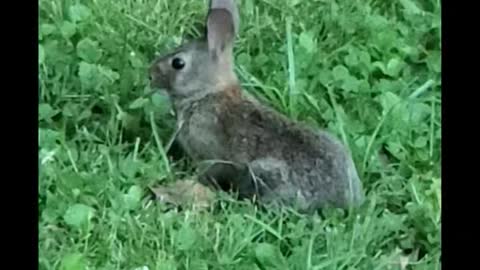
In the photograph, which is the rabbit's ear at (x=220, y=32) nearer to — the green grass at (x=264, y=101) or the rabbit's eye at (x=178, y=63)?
the rabbit's eye at (x=178, y=63)

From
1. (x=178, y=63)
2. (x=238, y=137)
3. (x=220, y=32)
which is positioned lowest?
(x=238, y=137)

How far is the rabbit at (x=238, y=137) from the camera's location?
17.6ft

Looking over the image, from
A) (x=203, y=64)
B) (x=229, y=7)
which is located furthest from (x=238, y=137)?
(x=229, y=7)

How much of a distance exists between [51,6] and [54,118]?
76 cm

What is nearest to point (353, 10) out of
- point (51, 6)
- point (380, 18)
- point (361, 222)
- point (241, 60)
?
point (380, 18)

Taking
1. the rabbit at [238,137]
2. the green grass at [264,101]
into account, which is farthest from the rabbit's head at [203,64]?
the green grass at [264,101]

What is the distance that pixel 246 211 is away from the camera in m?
5.27

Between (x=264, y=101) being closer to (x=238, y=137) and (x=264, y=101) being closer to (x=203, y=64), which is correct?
(x=203, y=64)

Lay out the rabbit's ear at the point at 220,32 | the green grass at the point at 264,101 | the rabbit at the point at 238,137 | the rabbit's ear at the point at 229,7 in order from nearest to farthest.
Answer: the green grass at the point at 264,101, the rabbit at the point at 238,137, the rabbit's ear at the point at 220,32, the rabbit's ear at the point at 229,7

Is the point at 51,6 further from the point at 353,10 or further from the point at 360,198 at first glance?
the point at 360,198

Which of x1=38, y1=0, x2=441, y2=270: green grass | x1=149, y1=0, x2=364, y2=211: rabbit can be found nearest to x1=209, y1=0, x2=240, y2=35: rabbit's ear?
x1=149, y1=0, x2=364, y2=211: rabbit

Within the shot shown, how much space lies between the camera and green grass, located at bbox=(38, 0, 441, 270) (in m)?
5.06

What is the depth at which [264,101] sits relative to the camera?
5.98 m

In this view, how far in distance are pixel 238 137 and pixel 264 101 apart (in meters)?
0.43
